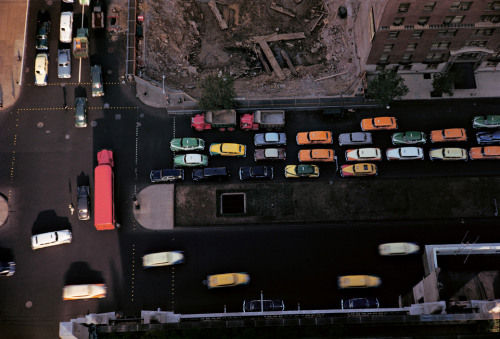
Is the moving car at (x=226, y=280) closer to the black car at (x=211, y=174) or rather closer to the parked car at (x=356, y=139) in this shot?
the black car at (x=211, y=174)

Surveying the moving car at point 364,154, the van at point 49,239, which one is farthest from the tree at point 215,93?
the van at point 49,239

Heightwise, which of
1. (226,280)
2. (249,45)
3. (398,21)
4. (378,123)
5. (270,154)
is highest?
(249,45)

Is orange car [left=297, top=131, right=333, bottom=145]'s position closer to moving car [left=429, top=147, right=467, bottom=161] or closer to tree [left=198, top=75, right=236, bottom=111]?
tree [left=198, top=75, right=236, bottom=111]

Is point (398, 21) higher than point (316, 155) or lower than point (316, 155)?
higher

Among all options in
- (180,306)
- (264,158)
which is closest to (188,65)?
(264,158)

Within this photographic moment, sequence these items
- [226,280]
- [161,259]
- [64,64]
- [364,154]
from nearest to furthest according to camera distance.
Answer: [226,280] → [161,259] → [364,154] → [64,64]

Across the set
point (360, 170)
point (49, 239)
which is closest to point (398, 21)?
point (360, 170)

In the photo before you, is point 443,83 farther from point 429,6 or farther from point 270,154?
point 270,154

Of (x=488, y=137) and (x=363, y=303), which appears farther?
(x=488, y=137)
